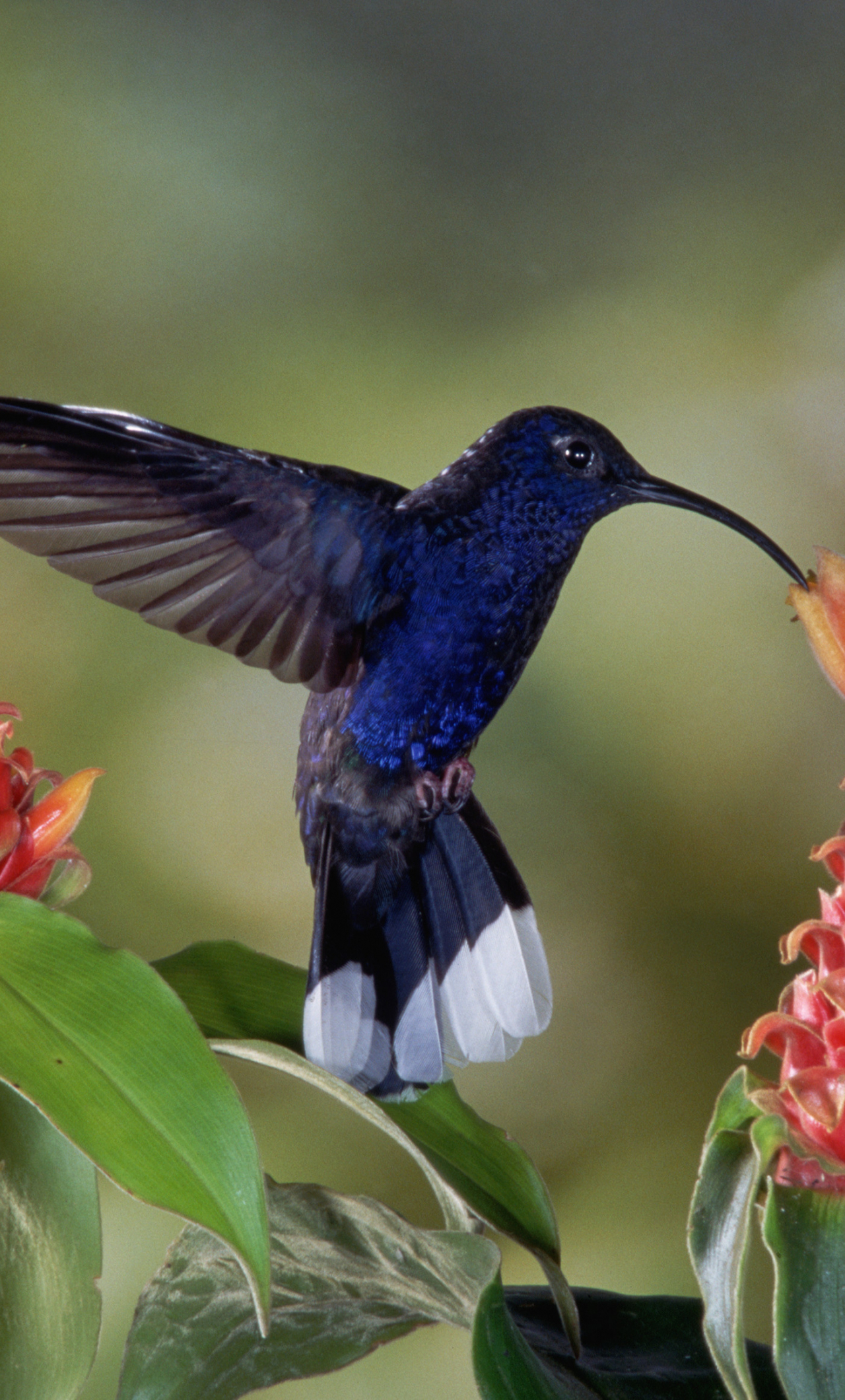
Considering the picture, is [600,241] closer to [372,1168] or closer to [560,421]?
[560,421]

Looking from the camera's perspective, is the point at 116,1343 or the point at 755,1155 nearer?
the point at 755,1155

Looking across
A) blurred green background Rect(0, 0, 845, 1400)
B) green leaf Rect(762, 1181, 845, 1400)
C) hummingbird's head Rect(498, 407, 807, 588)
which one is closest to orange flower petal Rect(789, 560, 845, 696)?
hummingbird's head Rect(498, 407, 807, 588)

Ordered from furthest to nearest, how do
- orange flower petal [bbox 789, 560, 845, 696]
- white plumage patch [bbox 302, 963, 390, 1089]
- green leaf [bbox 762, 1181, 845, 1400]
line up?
1. white plumage patch [bbox 302, 963, 390, 1089]
2. orange flower petal [bbox 789, 560, 845, 696]
3. green leaf [bbox 762, 1181, 845, 1400]

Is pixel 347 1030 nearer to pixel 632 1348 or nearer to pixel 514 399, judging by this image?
pixel 632 1348

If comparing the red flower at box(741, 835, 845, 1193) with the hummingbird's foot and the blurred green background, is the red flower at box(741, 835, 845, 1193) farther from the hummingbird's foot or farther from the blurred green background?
the blurred green background

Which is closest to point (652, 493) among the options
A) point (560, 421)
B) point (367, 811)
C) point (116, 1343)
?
point (560, 421)

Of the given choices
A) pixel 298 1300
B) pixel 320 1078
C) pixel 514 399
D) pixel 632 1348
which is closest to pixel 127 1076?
pixel 320 1078
